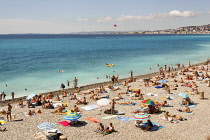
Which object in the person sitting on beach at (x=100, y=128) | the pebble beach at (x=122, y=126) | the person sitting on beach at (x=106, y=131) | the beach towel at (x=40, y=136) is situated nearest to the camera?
the beach towel at (x=40, y=136)

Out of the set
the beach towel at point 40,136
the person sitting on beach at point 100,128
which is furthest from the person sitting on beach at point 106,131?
the beach towel at point 40,136

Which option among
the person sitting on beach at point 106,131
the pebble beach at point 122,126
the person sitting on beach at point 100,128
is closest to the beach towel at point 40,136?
the pebble beach at point 122,126

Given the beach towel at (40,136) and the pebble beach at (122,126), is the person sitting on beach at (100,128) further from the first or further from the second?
the beach towel at (40,136)

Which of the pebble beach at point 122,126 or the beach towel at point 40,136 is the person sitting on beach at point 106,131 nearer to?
the pebble beach at point 122,126

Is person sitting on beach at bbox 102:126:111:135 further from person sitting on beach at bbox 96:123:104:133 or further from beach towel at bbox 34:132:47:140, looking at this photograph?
beach towel at bbox 34:132:47:140

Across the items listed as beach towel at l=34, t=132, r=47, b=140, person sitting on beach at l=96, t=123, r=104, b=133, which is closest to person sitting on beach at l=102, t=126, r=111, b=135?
person sitting on beach at l=96, t=123, r=104, b=133

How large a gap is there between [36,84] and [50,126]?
67.4 ft

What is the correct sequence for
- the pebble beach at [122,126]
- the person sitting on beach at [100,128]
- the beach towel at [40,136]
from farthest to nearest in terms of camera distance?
the person sitting on beach at [100,128] < the pebble beach at [122,126] < the beach towel at [40,136]

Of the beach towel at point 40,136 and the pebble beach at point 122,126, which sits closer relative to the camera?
the beach towel at point 40,136

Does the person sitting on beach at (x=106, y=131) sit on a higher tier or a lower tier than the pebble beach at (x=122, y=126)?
higher

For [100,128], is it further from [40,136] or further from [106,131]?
[40,136]

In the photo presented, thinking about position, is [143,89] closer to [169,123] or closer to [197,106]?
[197,106]

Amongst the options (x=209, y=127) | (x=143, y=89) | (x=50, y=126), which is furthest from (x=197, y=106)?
(x=50, y=126)

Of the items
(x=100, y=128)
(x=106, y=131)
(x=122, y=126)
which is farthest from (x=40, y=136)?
(x=122, y=126)
